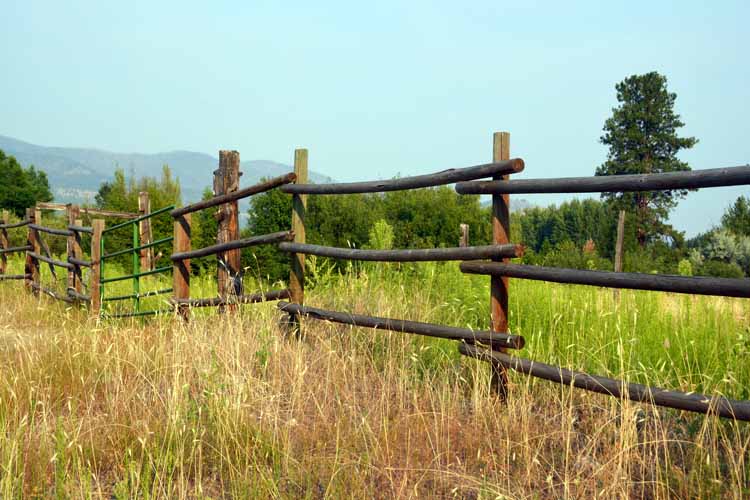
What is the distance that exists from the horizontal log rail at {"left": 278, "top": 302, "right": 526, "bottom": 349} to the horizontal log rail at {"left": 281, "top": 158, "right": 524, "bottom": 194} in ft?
3.11

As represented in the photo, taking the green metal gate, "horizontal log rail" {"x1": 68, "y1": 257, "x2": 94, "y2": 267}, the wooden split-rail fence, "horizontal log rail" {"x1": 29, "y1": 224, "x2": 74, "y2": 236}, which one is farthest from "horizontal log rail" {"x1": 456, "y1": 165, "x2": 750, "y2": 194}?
"horizontal log rail" {"x1": 29, "y1": 224, "x2": 74, "y2": 236}

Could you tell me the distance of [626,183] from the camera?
3.94m

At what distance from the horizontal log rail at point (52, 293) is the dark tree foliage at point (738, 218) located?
27.3m

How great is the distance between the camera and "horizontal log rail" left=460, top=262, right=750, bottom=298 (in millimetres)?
3516

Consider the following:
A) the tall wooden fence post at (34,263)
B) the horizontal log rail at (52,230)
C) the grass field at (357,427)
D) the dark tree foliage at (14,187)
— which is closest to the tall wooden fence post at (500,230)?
the grass field at (357,427)

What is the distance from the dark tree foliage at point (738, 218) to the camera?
101 ft

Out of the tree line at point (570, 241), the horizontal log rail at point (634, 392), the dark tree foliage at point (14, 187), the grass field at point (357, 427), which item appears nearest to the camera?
the grass field at point (357, 427)

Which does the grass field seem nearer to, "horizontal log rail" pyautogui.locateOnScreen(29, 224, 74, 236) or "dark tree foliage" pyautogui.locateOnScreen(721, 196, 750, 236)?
"horizontal log rail" pyautogui.locateOnScreen(29, 224, 74, 236)

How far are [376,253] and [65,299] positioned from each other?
7.80 m

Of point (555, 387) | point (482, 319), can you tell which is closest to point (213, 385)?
point (555, 387)

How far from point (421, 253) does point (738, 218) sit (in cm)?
3012

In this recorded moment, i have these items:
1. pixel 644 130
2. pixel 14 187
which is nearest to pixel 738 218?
pixel 644 130

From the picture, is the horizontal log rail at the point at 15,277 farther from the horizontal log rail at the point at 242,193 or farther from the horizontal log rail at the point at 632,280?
the horizontal log rail at the point at 632,280

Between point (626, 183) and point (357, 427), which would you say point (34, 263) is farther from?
point (626, 183)
